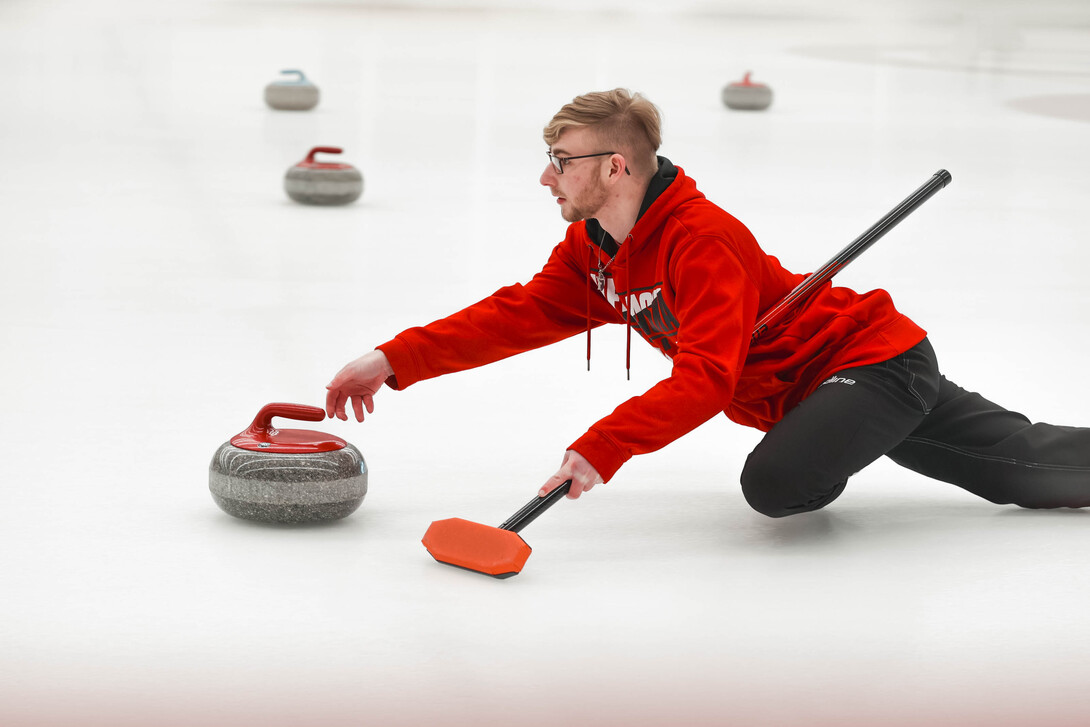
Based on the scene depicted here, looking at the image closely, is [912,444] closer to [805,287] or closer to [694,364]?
[805,287]

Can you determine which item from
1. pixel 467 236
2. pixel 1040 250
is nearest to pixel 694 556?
pixel 467 236

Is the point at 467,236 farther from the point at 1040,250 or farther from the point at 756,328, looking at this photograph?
the point at 756,328

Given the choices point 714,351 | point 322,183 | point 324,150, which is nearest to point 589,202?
point 714,351

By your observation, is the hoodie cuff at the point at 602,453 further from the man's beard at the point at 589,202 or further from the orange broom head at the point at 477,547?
the man's beard at the point at 589,202

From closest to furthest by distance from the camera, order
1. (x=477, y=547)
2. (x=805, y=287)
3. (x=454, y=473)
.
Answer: (x=477, y=547) → (x=805, y=287) → (x=454, y=473)

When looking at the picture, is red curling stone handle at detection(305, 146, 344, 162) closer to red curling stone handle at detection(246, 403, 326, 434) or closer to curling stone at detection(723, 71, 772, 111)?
red curling stone handle at detection(246, 403, 326, 434)

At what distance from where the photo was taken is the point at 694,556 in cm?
259

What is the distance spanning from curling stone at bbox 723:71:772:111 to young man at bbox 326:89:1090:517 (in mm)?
8643

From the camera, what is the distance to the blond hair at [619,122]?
8.39 ft

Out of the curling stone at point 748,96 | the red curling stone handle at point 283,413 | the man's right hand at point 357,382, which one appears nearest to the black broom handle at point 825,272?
the man's right hand at point 357,382

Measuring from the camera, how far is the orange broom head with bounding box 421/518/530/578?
2.40 m

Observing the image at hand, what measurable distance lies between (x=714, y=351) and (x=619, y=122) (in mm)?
471

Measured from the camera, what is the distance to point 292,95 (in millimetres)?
9953

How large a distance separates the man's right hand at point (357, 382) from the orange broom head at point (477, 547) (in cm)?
33
